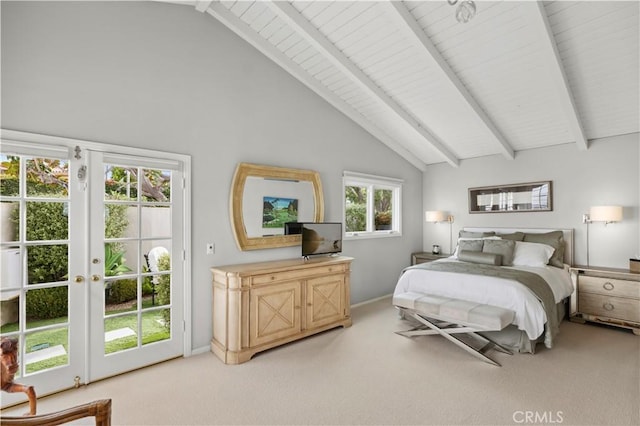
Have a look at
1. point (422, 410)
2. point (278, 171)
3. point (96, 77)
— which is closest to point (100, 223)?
point (96, 77)

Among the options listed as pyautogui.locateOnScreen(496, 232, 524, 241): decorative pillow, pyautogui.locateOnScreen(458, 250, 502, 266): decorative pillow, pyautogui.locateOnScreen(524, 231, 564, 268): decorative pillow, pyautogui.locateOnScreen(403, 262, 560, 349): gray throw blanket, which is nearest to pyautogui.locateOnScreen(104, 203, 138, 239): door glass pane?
pyautogui.locateOnScreen(403, 262, 560, 349): gray throw blanket

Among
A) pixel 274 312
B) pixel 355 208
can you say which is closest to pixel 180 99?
pixel 274 312

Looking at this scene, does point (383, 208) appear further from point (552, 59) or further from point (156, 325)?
point (156, 325)

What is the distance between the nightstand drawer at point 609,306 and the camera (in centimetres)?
383

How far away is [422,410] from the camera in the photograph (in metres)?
2.33

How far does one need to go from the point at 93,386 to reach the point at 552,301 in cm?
454

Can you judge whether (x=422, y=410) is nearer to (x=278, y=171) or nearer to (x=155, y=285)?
(x=155, y=285)

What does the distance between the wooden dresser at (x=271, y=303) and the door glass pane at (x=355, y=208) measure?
3.92 feet

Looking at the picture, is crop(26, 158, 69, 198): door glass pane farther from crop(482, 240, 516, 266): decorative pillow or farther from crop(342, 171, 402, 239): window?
crop(482, 240, 516, 266): decorative pillow

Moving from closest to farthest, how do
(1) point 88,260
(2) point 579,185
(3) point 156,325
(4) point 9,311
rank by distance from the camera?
(4) point 9,311, (1) point 88,260, (3) point 156,325, (2) point 579,185

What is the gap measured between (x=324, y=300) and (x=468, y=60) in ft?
10.3

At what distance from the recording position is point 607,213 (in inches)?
163

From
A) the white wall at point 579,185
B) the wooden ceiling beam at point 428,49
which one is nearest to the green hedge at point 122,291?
the wooden ceiling beam at point 428,49

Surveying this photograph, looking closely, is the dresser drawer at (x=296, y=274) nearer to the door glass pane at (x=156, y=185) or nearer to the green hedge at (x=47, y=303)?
the door glass pane at (x=156, y=185)
